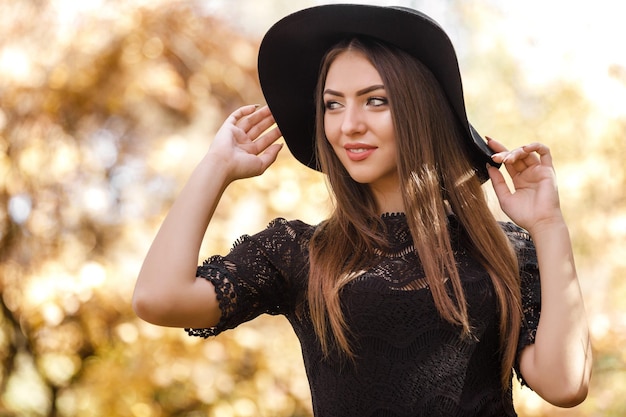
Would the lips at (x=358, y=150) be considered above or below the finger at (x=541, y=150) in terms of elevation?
below

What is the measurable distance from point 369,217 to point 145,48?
2388mm

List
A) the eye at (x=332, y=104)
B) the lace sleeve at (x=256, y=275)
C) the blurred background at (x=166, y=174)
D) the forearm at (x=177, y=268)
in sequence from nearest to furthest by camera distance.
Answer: the forearm at (x=177, y=268), the lace sleeve at (x=256, y=275), the eye at (x=332, y=104), the blurred background at (x=166, y=174)

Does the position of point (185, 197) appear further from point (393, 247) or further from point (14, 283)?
point (14, 283)

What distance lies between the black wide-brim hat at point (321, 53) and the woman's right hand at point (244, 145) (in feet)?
0.26

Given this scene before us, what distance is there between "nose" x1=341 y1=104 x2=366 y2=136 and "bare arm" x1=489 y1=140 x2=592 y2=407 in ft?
1.16

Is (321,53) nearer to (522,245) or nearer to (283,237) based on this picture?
(283,237)

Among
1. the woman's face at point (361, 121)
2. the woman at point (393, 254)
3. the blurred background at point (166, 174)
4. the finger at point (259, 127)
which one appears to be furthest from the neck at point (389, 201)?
the blurred background at point (166, 174)

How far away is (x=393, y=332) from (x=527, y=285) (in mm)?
403

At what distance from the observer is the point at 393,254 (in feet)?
7.56

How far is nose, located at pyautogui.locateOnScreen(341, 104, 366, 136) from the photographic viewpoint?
88.4 inches

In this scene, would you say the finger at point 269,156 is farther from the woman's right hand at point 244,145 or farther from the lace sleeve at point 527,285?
the lace sleeve at point 527,285

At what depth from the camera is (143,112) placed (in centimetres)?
467

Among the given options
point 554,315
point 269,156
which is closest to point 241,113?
point 269,156

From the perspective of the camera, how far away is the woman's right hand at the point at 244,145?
2.30 metres
